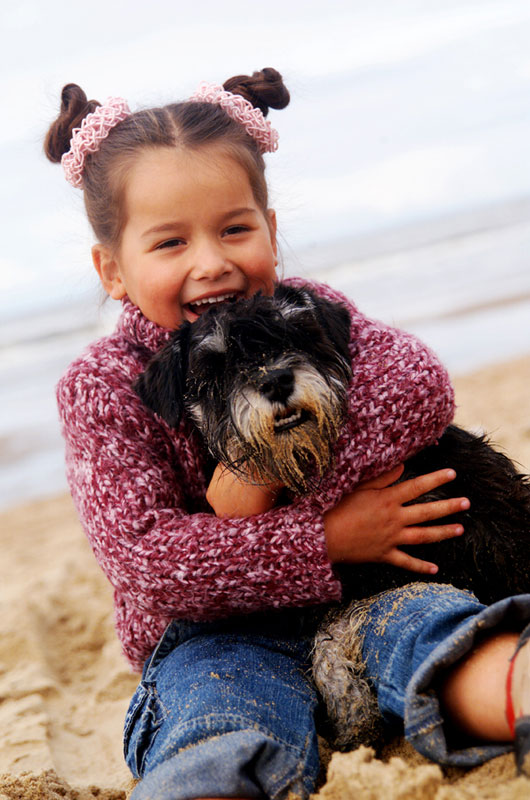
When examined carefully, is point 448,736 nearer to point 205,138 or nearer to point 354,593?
point 354,593

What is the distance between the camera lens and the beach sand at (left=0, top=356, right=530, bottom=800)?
2.13m

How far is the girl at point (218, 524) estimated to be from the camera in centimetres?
236

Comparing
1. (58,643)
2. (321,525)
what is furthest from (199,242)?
(58,643)

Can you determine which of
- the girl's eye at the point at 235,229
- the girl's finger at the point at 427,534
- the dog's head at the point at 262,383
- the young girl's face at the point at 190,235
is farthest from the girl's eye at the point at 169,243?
the girl's finger at the point at 427,534

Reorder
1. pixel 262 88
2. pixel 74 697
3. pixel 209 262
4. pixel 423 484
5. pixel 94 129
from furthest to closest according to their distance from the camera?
pixel 74 697, pixel 262 88, pixel 94 129, pixel 209 262, pixel 423 484

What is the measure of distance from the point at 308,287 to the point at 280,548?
1.15 metres

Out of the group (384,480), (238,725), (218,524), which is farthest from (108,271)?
(238,725)

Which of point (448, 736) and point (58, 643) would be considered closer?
point (448, 736)

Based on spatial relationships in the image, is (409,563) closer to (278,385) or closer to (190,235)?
(278,385)

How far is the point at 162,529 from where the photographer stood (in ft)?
9.64

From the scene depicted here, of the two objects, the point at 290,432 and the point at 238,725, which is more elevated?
the point at 290,432

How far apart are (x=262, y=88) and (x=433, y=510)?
2.33m

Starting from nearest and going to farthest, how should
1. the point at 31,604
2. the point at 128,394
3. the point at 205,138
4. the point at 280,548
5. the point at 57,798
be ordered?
the point at 280,548 < the point at 57,798 < the point at 128,394 < the point at 205,138 < the point at 31,604

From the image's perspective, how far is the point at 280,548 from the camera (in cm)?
284
